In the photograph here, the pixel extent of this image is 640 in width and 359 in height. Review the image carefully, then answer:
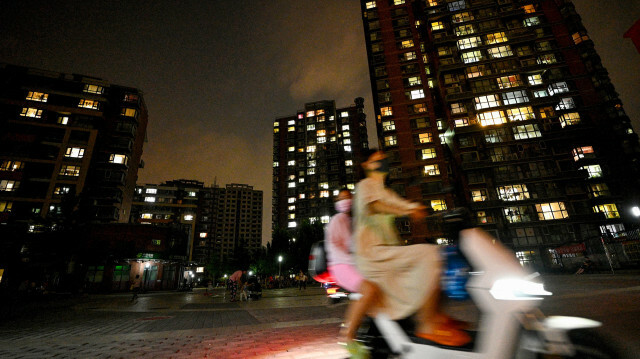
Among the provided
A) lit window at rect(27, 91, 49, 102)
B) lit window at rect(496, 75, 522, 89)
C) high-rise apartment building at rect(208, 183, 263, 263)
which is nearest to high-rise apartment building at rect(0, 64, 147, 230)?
lit window at rect(27, 91, 49, 102)

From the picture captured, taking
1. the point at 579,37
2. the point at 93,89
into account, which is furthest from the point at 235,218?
the point at 579,37

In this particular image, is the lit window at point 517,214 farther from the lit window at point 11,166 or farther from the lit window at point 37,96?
the lit window at point 37,96

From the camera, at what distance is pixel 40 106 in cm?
4253

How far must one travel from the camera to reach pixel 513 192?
39.2 m

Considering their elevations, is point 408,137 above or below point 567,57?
below

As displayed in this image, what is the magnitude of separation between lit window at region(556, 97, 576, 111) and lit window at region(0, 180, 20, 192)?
80097 millimetres

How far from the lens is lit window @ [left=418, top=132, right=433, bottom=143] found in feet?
156

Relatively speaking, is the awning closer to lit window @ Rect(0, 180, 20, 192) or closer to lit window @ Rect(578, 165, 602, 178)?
lit window @ Rect(578, 165, 602, 178)

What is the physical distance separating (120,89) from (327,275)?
5929 cm

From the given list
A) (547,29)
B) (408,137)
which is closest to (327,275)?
(408,137)

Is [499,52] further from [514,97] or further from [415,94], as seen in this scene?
[415,94]

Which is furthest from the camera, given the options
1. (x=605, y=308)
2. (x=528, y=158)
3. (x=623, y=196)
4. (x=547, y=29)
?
(x=547, y=29)

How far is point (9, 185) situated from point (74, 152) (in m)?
8.28

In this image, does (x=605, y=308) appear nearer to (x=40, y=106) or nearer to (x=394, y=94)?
(x=394, y=94)
